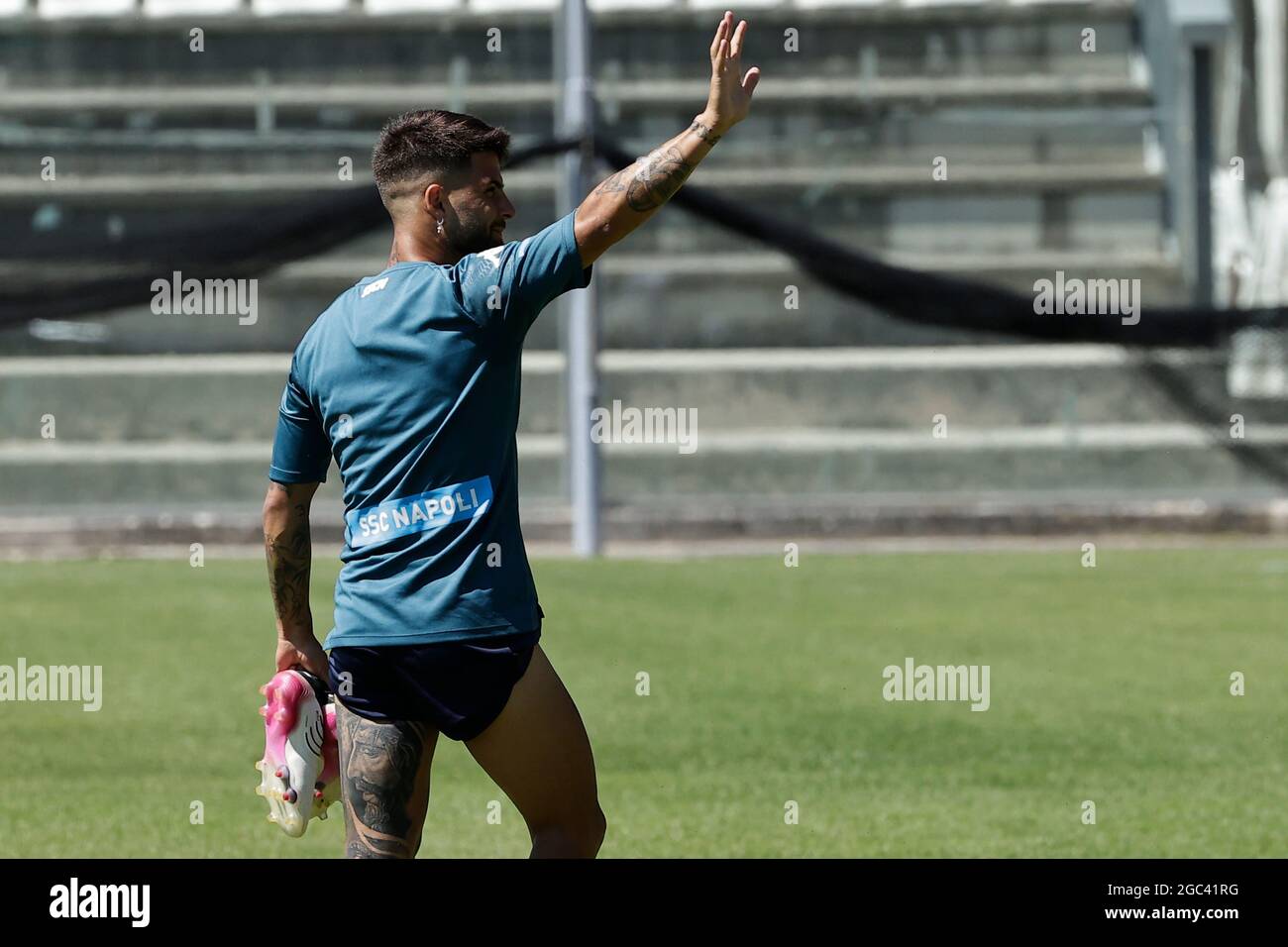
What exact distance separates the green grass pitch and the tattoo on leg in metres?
2.30

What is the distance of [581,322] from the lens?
51.2ft

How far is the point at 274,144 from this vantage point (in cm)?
1769

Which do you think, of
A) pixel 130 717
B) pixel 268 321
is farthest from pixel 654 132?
pixel 130 717

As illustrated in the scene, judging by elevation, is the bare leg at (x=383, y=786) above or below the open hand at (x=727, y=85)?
below

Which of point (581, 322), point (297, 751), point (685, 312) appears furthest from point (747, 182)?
point (297, 751)

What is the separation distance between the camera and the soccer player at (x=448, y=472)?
13.4ft

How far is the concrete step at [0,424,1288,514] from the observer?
56.3 ft

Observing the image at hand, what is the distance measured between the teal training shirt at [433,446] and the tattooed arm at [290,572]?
1.23 ft

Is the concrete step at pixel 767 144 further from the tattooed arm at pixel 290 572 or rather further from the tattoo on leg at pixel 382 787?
the tattoo on leg at pixel 382 787

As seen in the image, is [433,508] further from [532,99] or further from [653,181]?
[532,99]

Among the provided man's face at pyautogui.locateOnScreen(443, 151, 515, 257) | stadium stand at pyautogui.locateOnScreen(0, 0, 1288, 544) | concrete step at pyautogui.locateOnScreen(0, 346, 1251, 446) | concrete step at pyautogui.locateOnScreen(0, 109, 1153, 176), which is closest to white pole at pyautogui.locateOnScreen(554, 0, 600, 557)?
stadium stand at pyautogui.locateOnScreen(0, 0, 1288, 544)

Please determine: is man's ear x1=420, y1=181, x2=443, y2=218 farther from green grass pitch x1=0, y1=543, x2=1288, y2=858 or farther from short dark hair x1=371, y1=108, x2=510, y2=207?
green grass pitch x1=0, y1=543, x2=1288, y2=858

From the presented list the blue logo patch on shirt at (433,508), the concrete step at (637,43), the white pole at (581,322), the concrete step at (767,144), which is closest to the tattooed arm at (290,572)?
the blue logo patch on shirt at (433,508)

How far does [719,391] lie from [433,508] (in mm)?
13789
